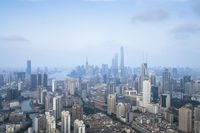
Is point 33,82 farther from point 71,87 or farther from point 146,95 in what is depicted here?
point 146,95

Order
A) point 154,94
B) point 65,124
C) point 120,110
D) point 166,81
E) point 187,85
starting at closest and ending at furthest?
1. point 65,124
2. point 120,110
3. point 154,94
4. point 187,85
5. point 166,81

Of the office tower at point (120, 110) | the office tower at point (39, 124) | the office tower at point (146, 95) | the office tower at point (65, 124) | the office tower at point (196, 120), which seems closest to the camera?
the office tower at point (196, 120)

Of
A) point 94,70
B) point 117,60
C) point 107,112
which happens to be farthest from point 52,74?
point 107,112

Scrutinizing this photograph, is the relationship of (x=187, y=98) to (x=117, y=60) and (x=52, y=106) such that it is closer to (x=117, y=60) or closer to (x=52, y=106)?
(x=52, y=106)

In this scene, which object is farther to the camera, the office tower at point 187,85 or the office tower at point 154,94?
the office tower at point 187,85

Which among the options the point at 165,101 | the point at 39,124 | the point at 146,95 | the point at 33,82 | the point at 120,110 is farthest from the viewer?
the point at 33,82

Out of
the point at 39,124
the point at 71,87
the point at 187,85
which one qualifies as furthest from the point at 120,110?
the point at 71,87

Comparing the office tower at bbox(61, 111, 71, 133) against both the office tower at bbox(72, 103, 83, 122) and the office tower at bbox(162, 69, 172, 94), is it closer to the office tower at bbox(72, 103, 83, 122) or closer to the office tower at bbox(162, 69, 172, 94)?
the office tower at bbox(72, 103, 83, 122)

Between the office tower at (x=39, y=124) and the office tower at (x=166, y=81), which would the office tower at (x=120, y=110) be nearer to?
the office tower at (x=39, y=124)

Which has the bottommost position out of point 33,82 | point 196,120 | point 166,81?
point 196,120

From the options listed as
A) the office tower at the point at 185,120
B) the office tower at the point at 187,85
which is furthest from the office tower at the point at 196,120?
the office tower at the point at 187,85
